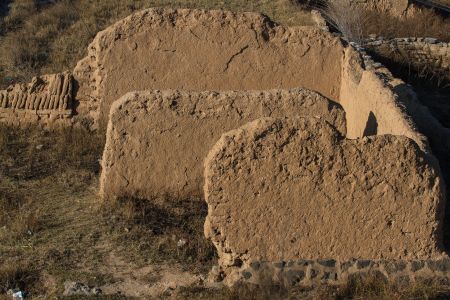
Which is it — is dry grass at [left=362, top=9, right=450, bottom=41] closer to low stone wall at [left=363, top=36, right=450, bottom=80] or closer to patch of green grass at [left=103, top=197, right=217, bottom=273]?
low stone wall at [left=363, top=36, right=450, bottom=80]

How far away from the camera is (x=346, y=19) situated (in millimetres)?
12750

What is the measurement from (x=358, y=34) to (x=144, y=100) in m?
6.85

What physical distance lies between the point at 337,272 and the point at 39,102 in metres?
5.18

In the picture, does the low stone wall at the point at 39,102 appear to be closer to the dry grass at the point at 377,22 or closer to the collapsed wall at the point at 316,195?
the collapsed wall at the point at 316,195

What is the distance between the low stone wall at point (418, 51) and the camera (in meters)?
12.4

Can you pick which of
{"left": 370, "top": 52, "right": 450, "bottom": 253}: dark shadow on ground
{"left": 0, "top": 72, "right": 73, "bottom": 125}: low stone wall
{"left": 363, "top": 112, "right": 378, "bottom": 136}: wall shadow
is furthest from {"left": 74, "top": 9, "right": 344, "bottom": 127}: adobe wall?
{"left": 370, "top": 52, "right": 450, "bottom": 253}: dark shadow on ground

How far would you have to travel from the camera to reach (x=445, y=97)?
11.4 m

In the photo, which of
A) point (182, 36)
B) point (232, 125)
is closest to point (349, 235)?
point (232, 125)

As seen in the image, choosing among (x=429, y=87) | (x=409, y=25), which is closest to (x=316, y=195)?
(x=429, y=87)

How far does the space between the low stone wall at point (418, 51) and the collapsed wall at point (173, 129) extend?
574 centimetres

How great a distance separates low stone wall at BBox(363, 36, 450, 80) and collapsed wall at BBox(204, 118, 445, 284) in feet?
23.6

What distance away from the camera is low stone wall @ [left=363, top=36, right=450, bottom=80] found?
1239 cm

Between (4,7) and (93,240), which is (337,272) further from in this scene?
(4,7)

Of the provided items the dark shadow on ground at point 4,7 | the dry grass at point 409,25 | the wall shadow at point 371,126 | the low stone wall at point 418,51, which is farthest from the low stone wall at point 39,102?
the dry grass at point 409,25
